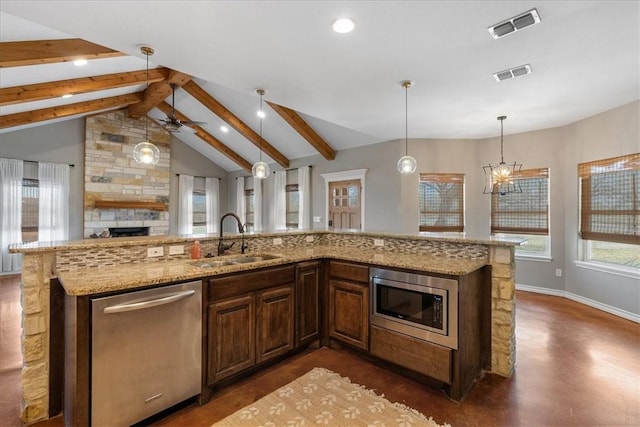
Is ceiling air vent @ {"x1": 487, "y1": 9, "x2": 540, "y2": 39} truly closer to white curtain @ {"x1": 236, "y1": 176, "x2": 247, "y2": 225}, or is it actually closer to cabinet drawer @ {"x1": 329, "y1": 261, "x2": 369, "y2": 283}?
cabinet drawer @ {"x1": 329, "y1": 261, "x2": 369, "y2": 283}

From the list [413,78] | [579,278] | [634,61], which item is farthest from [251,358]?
[579,278]

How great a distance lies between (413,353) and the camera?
2381 mm

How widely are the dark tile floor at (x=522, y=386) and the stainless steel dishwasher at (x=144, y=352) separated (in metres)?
0.22

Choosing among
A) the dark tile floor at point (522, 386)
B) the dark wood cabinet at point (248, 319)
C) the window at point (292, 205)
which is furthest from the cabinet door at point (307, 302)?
the window at point (292, 205)

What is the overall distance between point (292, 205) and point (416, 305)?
18.7 feet

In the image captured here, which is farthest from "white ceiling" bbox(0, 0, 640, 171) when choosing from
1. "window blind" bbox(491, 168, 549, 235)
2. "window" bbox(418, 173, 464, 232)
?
"window" bbox(418, 173, 464, 232)

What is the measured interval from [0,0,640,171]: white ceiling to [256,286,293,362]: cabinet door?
2.12 m

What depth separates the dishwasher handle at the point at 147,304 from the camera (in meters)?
1.71

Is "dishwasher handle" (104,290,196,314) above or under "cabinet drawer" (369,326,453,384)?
above

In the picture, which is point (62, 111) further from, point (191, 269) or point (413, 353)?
point (413, 353)

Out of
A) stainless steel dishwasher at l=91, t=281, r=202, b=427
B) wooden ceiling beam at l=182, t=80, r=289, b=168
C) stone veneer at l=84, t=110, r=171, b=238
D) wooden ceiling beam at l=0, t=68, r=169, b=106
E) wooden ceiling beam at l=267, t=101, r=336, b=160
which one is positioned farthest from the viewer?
stone veneer at l=84, t=110, r=171, b=238

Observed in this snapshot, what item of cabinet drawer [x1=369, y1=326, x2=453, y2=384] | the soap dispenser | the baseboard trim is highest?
the soap dispenser

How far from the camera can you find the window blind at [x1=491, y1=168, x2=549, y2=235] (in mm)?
5086

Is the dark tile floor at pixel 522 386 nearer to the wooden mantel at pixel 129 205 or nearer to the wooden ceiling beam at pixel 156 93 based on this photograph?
the wooden mantel at pixel 129 205
